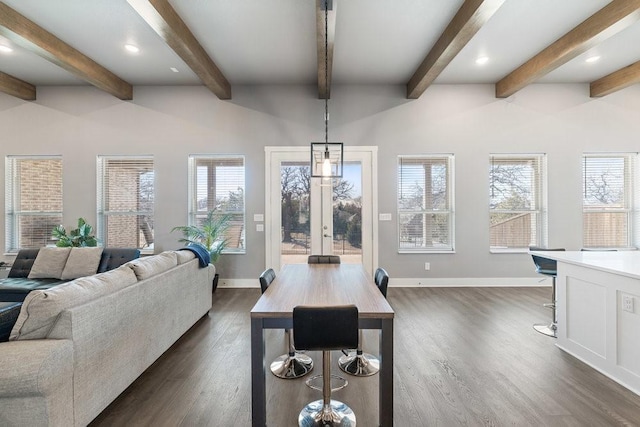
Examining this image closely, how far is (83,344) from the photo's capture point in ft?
5.78

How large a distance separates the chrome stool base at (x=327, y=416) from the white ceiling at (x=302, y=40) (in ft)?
11.6

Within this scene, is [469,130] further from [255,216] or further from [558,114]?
[255,216]

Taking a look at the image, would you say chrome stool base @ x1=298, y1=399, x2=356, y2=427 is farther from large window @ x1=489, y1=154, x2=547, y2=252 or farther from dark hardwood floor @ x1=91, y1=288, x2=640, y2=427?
large window @ x1=489, y1=154, x2=547, y2=252

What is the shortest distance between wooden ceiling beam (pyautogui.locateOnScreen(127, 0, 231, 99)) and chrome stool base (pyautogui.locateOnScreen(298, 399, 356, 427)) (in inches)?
140

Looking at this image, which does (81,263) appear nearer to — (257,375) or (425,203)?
(257,375)

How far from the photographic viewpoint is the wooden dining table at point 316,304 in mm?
1772

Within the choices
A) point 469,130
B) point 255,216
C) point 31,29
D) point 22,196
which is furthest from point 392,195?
point 22,196

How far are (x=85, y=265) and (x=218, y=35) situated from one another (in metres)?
3.33

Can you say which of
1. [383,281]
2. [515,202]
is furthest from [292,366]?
[515,202]

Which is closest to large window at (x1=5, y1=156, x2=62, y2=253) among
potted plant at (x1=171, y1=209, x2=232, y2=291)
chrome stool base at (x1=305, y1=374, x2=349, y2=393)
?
potted plant at (x1=171, y1=209, x2=232, y2=291)

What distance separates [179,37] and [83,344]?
3072 mm

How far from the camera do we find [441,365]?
2619 mm

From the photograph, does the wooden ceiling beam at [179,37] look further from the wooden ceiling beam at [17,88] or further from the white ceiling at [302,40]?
the wooden ceiling beam at [17,88]

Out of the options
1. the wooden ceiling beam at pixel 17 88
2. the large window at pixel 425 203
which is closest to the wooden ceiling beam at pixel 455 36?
the large window at pixel 425 203
